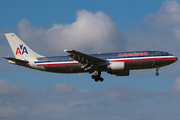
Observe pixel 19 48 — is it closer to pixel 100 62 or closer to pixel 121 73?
pixel 100 62

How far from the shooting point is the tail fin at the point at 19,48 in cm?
4956

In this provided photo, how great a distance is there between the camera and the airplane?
1751 inches

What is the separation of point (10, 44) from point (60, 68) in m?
→ 11.0

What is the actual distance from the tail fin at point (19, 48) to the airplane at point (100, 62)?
1022 millimetres

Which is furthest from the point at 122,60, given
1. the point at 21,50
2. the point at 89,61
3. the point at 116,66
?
the point at 21,50

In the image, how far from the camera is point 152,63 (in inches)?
1757

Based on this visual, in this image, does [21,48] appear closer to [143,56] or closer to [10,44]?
[10,44]

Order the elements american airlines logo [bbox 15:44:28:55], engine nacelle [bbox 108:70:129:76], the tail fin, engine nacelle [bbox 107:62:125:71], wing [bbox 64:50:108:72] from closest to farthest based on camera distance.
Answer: wing [bbox 64:50:108:72] → engine nacelle [bbox 107:62:125:71] → engine nacelle [bbox 108:70:129:76] → the tail fin → american airlines logo [bbox 15:44:28:55]

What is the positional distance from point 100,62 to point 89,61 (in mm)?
1726

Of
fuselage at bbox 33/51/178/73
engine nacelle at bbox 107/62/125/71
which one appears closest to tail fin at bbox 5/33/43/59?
fuselage at bbox 33/51/178/73

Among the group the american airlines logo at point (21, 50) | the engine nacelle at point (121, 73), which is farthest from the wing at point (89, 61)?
the american airlines logo at point (21, 50)

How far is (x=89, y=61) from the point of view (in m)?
44.9

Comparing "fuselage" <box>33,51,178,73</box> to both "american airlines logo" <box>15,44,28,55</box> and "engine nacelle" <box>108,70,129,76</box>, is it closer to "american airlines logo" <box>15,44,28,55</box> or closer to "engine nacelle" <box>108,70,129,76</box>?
"engine nacelle" <box>108,70,129,76</box>

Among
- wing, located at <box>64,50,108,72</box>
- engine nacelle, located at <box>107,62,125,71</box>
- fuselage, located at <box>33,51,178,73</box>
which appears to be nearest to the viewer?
wing, located at <box>64,50,108,72</box>
